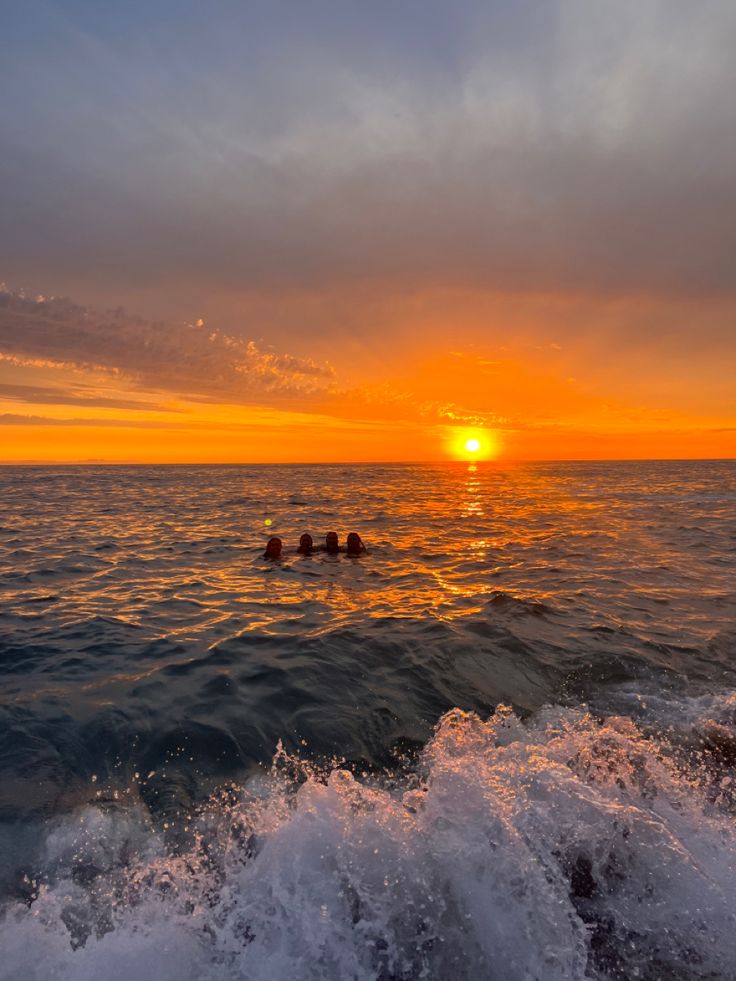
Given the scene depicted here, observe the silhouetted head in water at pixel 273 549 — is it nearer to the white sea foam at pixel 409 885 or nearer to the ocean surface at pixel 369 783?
the ocean surface at pixel 369 783

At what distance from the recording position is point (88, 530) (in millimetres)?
25188

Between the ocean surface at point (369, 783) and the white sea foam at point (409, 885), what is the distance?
2 centimetres

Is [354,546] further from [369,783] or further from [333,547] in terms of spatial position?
A: [369,783]

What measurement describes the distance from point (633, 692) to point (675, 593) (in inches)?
256

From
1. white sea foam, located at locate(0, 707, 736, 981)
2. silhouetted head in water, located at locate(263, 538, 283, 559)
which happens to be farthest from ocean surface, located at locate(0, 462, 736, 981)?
silhouetted head in water, located at locate(263, 538, 283, 559)

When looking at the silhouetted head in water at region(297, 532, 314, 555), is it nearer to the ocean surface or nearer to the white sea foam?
the ocean surface

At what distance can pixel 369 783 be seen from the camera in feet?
18.5

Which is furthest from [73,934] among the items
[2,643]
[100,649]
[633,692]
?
[2,643]

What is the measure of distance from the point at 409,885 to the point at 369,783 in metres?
1.62

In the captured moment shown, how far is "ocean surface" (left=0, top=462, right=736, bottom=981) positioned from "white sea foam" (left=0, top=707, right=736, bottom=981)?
0.06 ft

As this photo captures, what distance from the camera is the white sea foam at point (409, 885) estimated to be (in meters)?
3.53

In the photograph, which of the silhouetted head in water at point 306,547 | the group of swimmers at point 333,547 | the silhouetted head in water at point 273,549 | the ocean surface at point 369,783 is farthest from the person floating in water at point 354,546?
the ocean surface at point 369,783

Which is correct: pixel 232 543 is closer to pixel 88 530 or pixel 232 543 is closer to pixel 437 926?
pixel 88 530

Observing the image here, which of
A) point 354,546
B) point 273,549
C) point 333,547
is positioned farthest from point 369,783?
point 333,547
